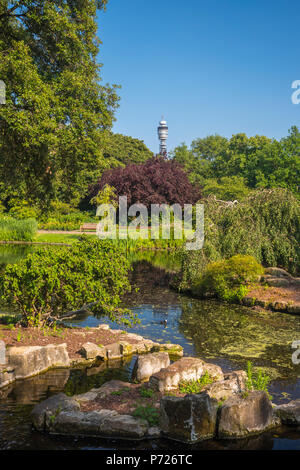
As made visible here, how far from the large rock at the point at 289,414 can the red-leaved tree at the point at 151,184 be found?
3519 centimetres

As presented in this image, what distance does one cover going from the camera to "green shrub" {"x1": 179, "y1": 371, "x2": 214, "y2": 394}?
726 centimetres

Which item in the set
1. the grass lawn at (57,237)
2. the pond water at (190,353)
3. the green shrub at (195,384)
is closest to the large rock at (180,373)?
the green shrub at (195,384)

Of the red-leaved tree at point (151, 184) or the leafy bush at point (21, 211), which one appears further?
the red-leaved tree at point (151, 184)

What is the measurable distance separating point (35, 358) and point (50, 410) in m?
2.21

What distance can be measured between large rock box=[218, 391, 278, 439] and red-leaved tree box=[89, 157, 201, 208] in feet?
117

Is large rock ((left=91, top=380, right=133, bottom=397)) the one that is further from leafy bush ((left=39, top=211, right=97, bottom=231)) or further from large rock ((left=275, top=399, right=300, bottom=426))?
leafy bush ((left=39, top=211, right=97, bottom=231))

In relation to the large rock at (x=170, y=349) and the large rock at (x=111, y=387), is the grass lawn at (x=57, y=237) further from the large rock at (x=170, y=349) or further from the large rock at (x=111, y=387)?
the large rock at (x=111, y=387)

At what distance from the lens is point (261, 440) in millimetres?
6168

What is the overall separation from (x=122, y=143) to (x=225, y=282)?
5475cm

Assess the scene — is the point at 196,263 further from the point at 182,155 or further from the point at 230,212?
the point at 182,155

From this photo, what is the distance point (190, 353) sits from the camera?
33.1 feet

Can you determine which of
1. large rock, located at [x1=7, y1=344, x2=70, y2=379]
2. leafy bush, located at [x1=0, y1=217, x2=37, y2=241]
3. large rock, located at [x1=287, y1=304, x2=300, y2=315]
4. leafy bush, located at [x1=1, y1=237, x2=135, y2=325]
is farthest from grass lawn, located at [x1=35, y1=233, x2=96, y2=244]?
large rock, located at [x1=7, y1=344, x2=70, y2=379]

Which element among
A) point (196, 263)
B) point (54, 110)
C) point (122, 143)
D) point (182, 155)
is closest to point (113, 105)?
point (54, 110)

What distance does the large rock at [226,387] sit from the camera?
7.06 metres
